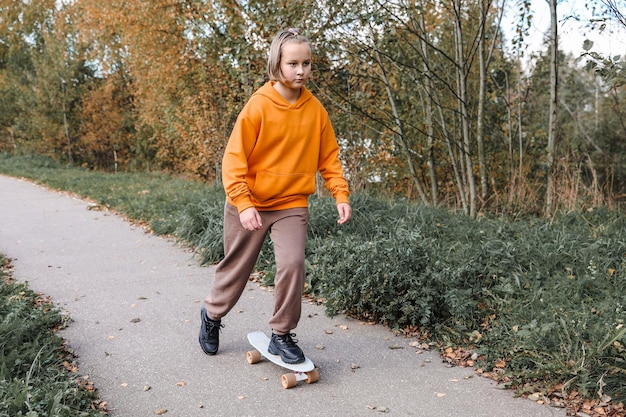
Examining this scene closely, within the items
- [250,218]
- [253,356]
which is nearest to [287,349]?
[253,356]

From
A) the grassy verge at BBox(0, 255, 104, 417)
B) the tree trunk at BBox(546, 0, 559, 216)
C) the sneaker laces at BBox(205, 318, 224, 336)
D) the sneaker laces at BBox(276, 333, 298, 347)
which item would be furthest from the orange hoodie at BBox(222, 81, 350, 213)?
the tree trunk at BBox(546, 0, 559, 216)

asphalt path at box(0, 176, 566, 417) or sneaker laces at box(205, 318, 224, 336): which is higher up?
sneaker laces at box(205, 318, 224, 336)

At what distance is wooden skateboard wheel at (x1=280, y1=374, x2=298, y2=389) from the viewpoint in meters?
3.22

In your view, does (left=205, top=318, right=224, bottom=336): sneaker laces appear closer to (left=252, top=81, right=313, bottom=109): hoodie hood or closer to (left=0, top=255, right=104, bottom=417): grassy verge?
(left=0, top=255, right=104, bottom=417): grassy verge

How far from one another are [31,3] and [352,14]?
27.9 metres

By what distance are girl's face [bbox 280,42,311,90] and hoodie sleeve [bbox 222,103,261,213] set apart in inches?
10.7

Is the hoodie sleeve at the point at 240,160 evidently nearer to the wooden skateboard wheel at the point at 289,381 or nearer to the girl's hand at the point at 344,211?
the girl's hand at the point at 344,211

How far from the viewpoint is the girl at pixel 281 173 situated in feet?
10.2

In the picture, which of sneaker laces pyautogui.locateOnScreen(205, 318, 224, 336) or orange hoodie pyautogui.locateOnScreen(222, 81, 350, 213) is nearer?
orange hoodie pyautogui.locateOnScreen(222, 81, 350, 213)

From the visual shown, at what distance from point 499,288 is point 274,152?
2042 millimetres

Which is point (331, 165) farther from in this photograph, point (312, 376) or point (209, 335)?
point (209, 335)

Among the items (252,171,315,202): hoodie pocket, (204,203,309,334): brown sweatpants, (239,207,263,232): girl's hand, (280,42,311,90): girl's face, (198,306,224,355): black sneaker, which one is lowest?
(198,306,224,355): black sneaker

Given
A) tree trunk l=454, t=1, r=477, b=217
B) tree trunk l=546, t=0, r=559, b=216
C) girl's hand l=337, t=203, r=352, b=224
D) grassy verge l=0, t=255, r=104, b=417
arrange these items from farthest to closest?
tree trunk l=454, t=1, r=477, b=217
tree trunk l=546, t=0, r=559, b=216
girl's hand l=337, t=203, r=352, b=224
grassy verge l=0, t=255, r=104, b=417

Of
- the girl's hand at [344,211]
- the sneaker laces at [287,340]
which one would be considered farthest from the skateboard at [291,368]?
the girl's hand at [344,211]
